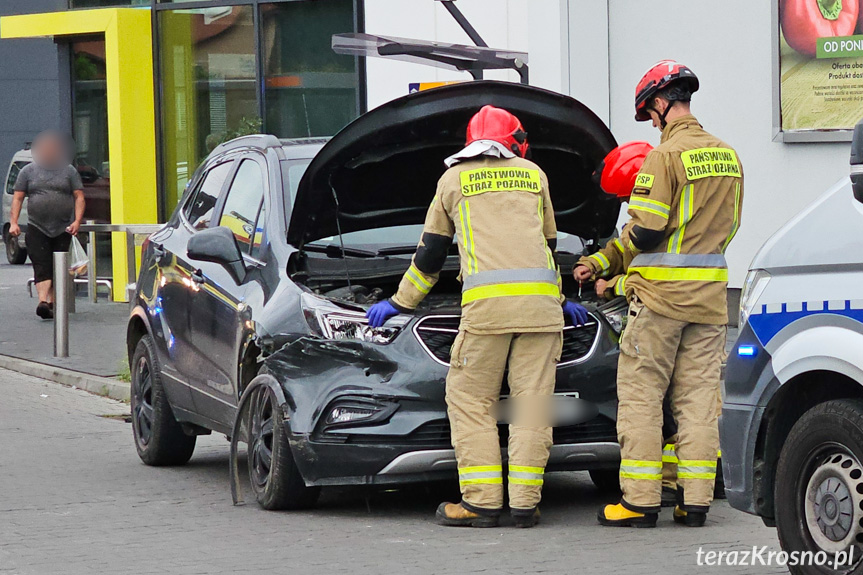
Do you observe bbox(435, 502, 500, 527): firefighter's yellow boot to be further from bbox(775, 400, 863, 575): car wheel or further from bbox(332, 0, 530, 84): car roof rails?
bbox(332, 0, 530, 84): car roof rails

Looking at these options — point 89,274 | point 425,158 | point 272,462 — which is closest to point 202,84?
point 89,274

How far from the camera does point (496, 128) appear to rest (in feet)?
21.7

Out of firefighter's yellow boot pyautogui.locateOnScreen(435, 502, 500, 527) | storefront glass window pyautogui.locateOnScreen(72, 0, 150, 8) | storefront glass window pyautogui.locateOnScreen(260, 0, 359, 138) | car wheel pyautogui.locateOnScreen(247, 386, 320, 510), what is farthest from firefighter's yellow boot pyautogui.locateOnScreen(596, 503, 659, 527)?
storefront glass window pyautogui.locateOnScreen(72, 0, 150, 8)

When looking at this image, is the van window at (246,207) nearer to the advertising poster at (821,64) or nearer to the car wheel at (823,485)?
the car wheel at (823,485)

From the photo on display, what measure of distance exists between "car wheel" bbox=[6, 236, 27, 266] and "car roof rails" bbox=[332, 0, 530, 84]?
50.5 feet

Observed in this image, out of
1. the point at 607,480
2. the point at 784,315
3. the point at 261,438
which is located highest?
the point at 784,315

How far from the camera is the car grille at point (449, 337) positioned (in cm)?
667

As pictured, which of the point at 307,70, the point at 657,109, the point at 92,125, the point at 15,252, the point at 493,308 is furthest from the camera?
the point at 15,252

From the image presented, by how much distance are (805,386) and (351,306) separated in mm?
2428

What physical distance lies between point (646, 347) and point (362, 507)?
1.64 meters

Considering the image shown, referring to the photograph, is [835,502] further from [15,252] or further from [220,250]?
[15,252]

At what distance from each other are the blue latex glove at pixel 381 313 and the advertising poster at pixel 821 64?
690cm

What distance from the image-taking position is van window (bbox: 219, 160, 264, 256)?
759cm

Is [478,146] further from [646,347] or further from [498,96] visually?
[646,347]
